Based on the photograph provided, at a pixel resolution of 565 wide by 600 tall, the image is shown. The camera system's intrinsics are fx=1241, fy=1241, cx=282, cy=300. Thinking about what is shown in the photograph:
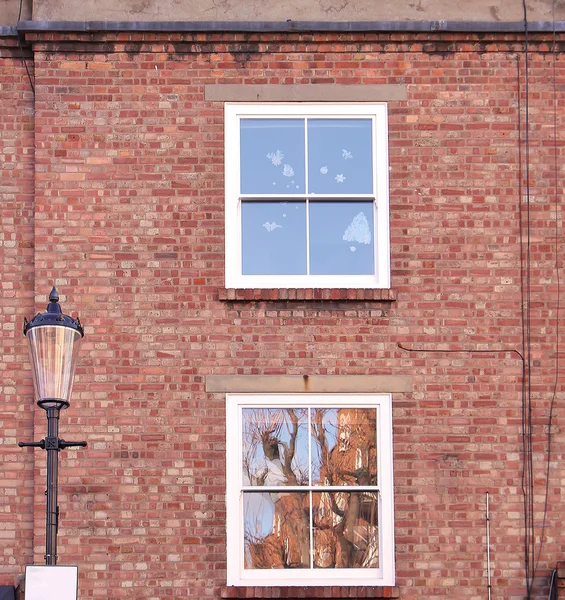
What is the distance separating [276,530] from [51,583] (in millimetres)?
3328

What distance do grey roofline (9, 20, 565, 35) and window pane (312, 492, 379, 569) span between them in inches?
176

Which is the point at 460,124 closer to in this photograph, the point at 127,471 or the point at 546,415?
the point at 546,415

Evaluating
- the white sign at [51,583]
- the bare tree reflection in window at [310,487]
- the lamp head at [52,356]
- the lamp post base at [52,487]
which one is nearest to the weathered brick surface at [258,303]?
the bare tree reflection in window at [310,487]

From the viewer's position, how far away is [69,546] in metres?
11.0

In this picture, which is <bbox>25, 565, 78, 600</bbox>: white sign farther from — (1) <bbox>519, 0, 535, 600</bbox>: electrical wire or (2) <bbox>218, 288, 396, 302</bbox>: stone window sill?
(1) <bbox>519, 0, 535, 600</bbox>: electrical wire

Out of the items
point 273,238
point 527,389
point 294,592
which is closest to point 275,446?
point 294,592

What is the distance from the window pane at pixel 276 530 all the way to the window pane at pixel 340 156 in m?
2.98

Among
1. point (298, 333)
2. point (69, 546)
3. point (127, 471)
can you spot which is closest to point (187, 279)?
point (298, 333)

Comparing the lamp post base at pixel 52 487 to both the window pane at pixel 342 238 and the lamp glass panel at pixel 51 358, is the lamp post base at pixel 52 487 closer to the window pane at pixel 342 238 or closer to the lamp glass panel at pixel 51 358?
Result: the lamp glass panel at pixel 51 358

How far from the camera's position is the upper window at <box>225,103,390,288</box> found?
38.7 ft

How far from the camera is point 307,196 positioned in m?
11.9

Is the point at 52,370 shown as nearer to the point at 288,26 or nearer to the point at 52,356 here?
the point at 52,356

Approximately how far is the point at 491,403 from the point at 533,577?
1594 millimetres

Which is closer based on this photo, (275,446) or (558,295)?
(275,446)
